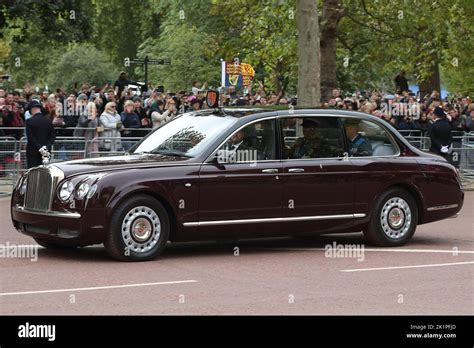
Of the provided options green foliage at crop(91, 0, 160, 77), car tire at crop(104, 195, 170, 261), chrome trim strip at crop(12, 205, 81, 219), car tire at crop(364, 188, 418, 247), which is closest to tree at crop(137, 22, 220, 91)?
green foliage at crop(91, 0, 160, 77)

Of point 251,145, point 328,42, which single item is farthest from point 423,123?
point 251,145

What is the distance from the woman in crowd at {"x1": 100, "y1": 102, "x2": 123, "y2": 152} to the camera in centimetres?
2419

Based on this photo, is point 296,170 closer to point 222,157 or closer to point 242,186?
point 242,186

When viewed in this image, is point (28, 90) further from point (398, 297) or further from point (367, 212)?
point (398, 297)

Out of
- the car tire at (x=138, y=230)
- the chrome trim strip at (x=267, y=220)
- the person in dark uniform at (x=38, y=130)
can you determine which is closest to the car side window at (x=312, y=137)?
the chrome trim strip at (x=267, y=220)

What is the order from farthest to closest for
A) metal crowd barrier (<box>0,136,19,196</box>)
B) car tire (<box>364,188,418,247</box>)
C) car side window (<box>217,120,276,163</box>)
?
1. metal crowd barrier (<box>0,136,19,196</box>)
2. car tire (<box>364,188,418,247</box>)
3. car side window (<box>217,120,276,163</box>)

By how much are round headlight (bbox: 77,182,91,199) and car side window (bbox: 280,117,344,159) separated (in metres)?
2.70

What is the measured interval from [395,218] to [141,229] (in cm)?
373

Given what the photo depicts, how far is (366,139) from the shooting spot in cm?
1506

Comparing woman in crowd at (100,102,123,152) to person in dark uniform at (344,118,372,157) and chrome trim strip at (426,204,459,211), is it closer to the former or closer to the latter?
person in dark uniform at (344,118,372,157)

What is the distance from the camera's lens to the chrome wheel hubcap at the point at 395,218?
14.9m

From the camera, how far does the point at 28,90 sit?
28250 millimetres

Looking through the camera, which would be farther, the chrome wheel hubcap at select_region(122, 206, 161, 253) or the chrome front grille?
the chrome front grille
